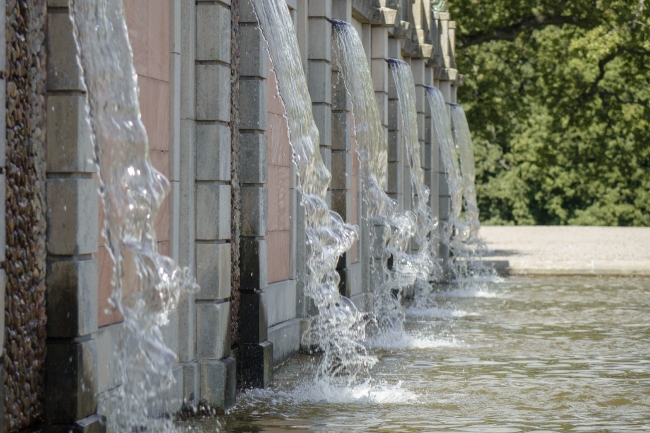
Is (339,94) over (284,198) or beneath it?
over

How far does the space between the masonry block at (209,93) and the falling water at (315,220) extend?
125 cm

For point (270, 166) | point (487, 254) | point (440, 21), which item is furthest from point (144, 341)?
point (487, 254)

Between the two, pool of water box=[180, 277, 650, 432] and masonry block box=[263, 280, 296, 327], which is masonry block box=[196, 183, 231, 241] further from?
masonry block box=[263, 280, 296, 327]

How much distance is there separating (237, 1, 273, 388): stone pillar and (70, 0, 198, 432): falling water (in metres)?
2.72

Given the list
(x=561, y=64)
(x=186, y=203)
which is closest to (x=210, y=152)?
(x=186, y=203)

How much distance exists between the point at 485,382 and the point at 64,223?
4.83 meters

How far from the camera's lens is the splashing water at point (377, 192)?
13715 mm

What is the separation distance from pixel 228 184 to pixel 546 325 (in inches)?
278

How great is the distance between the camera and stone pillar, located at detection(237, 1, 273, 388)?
9.80 meters

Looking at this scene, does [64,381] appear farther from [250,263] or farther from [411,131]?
[411,131]

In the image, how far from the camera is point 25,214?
6.05m

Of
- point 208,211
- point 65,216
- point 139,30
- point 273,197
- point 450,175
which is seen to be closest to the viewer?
point 65,216

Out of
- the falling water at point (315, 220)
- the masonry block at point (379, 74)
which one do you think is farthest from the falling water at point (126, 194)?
the masonry block at point (379, 74)

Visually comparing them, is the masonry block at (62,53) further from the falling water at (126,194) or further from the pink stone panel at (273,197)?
the pink stone panel at (273,197)
